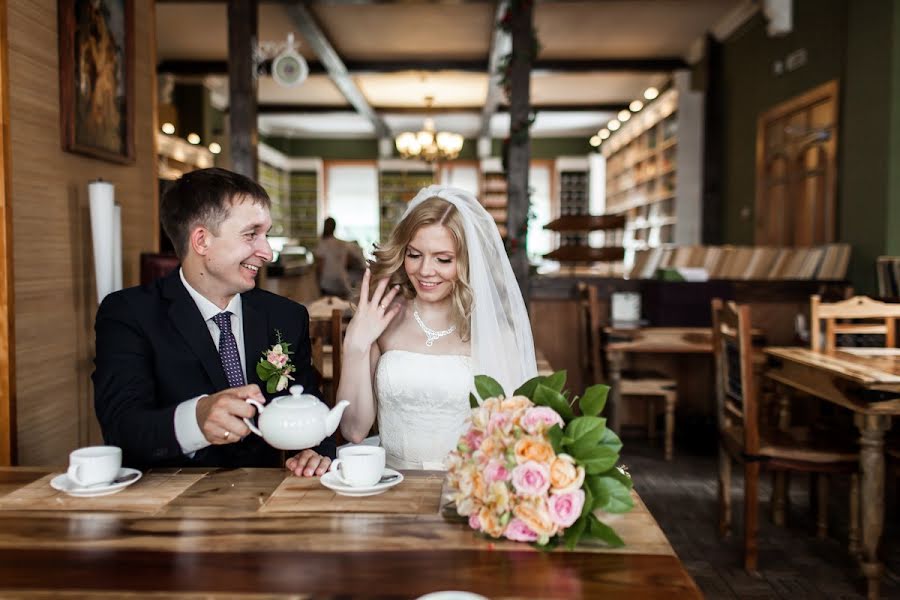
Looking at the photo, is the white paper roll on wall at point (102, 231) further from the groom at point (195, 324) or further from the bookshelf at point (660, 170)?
the bookshelf at point (660, 170)

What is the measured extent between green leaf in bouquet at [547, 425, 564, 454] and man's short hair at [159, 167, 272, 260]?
1055 mm

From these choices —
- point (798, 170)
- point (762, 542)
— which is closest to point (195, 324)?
point (762, 542)

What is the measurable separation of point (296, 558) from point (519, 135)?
4.57 metres

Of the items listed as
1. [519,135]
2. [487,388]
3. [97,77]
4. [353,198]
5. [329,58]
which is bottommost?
[487,388]

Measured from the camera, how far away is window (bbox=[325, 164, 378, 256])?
14148mm

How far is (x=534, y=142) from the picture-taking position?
1388 centimetres

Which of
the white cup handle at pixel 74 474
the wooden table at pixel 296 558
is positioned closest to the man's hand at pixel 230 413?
the wooden table at pixel 296 558

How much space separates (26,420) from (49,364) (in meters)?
→ 0.22

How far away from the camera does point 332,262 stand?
7.71m

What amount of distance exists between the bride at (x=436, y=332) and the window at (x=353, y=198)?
11.9 metres

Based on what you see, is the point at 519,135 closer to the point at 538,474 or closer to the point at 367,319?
the point at 367,319

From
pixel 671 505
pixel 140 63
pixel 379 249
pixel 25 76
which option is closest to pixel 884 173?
pixel 671 505

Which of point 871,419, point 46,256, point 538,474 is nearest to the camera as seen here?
point 538,474

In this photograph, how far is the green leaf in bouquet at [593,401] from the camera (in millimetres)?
1264
